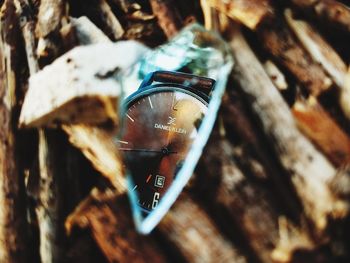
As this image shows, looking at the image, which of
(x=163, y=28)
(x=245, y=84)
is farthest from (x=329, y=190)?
(x=163, y=28)

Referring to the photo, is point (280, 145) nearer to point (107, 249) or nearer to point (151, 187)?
point (151, 187)

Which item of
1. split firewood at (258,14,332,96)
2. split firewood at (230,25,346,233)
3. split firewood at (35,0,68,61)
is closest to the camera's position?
split firewood at (230,25,346,233)

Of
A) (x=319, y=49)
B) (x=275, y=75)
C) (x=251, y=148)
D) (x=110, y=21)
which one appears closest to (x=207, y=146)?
(x=251, y=148)

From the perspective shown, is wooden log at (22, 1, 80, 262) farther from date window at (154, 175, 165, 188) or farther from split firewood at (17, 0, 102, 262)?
date window at (154, 175, 165, 188)

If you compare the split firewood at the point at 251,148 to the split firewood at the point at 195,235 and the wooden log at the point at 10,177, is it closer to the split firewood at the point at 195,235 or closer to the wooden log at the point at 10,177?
the split firewood at the point at 195,235

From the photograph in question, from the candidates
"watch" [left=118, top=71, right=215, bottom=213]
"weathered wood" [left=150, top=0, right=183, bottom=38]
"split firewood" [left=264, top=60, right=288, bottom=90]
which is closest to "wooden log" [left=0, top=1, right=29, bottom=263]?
"watch" [left=118, top=71, right=215, bottom=213]

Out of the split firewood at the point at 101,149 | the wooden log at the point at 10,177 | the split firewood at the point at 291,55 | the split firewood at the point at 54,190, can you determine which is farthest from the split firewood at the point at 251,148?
the wooden log at the point at 10,177
